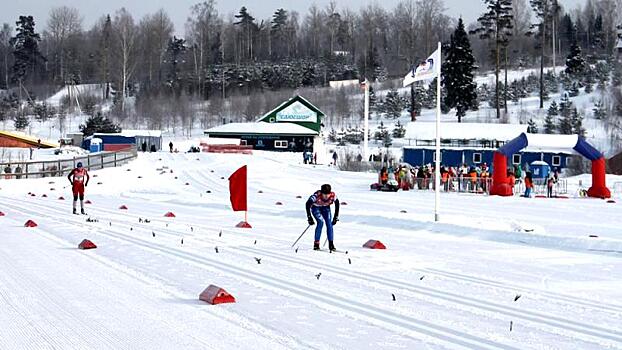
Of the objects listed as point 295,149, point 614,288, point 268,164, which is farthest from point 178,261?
point 295,149

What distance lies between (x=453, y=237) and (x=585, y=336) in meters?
10.7

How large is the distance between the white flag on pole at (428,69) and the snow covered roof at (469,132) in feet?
139

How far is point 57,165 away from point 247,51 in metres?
85.1

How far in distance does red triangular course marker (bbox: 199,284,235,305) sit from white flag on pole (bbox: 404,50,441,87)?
1265 centimetres

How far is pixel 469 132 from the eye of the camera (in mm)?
63875

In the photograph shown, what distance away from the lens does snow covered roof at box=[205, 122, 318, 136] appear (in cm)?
7569

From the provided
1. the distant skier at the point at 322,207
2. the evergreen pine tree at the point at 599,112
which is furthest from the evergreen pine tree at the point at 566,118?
the distant skier at the point at 322,207

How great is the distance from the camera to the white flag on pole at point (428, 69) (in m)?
21.0

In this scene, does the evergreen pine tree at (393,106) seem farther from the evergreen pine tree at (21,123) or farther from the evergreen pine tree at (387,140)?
the evergreen pine tree at (21,123)

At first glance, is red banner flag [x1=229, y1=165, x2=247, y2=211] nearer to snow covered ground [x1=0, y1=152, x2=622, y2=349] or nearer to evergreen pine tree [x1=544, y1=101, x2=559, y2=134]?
snow covered ground [x1=0, y1=152, x2=622, y2=349]

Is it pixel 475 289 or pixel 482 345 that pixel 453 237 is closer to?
pixel 475 289

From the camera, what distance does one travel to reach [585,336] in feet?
25.9

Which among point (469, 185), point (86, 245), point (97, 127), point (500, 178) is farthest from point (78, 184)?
point (97, 127)

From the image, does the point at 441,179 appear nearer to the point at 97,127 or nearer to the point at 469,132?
the point at 469,132
